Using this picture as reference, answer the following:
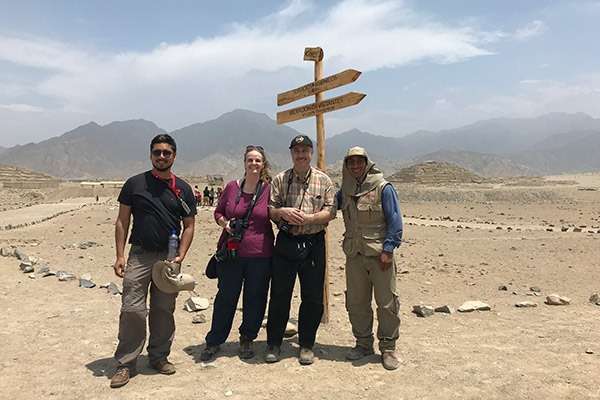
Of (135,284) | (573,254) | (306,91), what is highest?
(306,91)

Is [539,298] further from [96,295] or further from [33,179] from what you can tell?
[33,179]

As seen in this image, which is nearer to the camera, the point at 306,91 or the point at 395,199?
the point at 395,199

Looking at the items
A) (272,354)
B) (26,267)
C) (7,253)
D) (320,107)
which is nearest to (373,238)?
(272,354)

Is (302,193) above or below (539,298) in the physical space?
above

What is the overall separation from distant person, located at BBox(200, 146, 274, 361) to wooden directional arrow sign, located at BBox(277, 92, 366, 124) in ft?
4.20

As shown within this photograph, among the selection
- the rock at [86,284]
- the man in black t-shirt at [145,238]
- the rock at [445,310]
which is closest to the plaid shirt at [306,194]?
the man in black t-shirt at [145,238]

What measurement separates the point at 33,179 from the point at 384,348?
66.7 meters

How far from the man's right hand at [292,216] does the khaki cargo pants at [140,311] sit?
1247 mm

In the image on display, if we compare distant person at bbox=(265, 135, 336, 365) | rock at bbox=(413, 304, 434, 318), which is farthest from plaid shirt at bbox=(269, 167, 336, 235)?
rock at bbox=(413, 304, 434, 318)

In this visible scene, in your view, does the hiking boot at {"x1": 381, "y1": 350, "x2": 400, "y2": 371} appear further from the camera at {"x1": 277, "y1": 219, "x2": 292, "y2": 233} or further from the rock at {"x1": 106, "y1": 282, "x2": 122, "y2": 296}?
the rock at {"x1": 106, "y1": 282, "x2": 122, "y2": 296}

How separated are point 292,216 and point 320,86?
205 cm

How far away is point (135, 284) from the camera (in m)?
4.41

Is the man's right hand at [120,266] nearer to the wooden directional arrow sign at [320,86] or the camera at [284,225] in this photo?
the camera at [284,225]

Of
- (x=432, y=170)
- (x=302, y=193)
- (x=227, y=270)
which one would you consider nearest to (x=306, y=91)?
(x=302, y=193)
